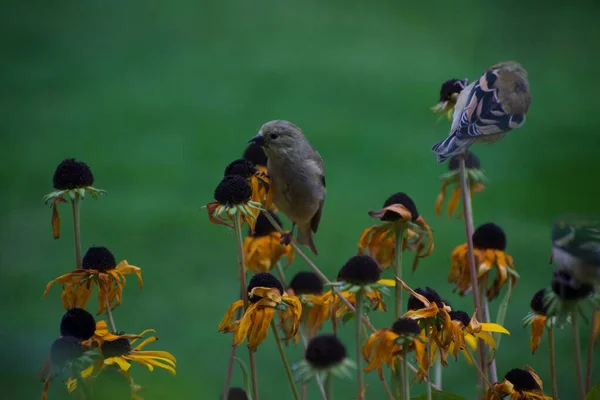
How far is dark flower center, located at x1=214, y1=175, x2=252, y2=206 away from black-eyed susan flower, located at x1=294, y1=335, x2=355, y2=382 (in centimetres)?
37

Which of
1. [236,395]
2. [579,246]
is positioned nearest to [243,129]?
[236,395]

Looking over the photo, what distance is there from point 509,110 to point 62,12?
254 inches

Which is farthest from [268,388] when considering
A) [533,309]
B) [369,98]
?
[369,98]

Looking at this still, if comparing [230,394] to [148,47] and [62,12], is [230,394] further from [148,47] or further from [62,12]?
[62,12]

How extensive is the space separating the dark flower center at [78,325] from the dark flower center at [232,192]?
0.28 m

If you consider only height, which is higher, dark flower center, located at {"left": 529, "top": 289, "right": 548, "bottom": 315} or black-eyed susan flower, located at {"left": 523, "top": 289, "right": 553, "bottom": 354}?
dark flower center, located at {"left": 529, "top": 289, "right": 548, "bottom": 315}

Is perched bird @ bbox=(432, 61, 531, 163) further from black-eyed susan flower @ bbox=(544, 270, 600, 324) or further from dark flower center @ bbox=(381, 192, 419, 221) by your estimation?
black-eyed susan flower @ bbox=(544, 270, 600, 324)

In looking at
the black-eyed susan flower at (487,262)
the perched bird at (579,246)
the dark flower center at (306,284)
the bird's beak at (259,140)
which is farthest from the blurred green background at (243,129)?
the perched bird at (579,246)

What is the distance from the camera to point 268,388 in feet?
11.7

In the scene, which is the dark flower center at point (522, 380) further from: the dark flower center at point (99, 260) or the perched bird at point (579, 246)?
the dark flower center at point (99, 260)

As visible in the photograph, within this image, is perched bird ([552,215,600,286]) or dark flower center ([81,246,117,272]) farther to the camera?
dark flower center ([81,246,117,272])

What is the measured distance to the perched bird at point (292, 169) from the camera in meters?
2.16

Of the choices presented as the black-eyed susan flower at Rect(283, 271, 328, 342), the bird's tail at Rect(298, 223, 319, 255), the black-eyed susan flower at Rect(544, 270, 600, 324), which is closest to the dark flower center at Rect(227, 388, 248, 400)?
the black-eyed susan flower at Rect(283, 271, 328, 342)

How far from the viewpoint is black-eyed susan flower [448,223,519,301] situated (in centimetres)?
167
